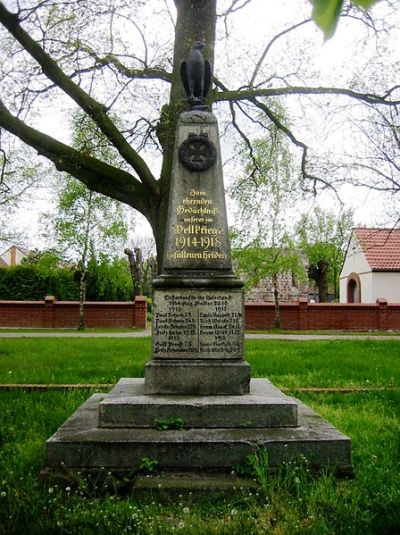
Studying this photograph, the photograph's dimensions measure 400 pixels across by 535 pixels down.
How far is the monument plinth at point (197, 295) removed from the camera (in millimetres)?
5516

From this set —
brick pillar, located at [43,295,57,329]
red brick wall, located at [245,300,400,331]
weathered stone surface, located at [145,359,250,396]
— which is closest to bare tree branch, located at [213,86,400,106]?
weathered stone surface, located at [145,359,250,396]

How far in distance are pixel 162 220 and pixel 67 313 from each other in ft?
55.2

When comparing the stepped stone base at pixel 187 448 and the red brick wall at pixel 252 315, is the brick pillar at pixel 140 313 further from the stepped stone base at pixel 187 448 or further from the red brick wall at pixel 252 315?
the stepped stone base at pixel 187 448

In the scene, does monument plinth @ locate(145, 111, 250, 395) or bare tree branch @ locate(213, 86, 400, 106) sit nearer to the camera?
monument plinth @ locate(145, 111, 250, 395)

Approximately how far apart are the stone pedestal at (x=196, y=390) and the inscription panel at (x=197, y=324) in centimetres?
1

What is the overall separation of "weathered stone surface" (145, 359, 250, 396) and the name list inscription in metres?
1.24

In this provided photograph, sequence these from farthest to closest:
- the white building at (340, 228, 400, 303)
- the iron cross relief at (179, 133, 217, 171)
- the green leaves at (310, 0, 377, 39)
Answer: the white building at (340, 228, 400, 303), the iron cross relief at (179, 133, 217, 171), the green leaves at (310, 0, 377, 39)

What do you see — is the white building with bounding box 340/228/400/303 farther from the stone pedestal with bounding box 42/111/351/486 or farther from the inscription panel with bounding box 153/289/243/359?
the inscription panel with bounding box 153/289/243/359

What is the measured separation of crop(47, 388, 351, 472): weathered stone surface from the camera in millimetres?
4555

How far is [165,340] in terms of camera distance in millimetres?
5625

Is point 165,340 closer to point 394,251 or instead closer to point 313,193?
point 313,193

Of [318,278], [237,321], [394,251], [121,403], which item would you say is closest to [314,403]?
[237,321]

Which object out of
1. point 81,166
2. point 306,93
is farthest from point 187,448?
point 306,93

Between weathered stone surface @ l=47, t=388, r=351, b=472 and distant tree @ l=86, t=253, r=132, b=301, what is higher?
distant tree @ l=86, t=253, r=132, b=301
